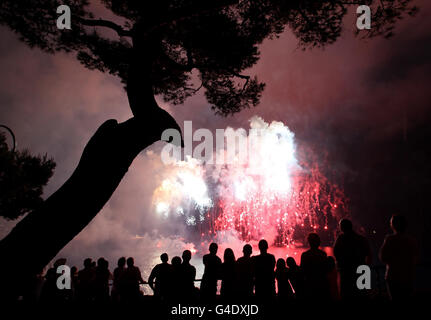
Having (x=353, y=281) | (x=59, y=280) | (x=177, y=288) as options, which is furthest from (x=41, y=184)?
(x=353, y=281)

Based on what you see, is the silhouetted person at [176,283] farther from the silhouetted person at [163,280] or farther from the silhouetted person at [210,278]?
the silhouetted person at [210,278]

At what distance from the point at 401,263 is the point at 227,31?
745cm

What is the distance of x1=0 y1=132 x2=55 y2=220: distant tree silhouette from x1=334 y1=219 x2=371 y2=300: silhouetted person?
1790cm

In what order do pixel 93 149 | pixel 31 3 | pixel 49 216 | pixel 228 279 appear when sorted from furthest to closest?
pixel 31 3, pixel 228 279, pixel 93 149, pixel 49 216

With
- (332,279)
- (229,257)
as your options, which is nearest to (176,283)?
(229,257)

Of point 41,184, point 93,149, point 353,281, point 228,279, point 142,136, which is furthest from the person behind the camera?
point 41,184

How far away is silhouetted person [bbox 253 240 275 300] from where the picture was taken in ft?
18.6

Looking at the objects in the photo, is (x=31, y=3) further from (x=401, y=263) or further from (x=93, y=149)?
(x=401, y=263)

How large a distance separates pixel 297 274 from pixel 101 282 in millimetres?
5387

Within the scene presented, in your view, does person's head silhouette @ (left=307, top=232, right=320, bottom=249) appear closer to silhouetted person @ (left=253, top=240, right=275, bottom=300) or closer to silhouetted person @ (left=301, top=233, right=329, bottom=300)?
silhouetted person @ (left=301, top=233, right=329, bottom=300)

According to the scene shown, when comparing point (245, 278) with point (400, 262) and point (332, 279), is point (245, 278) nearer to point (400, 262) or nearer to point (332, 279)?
point (332, 279)

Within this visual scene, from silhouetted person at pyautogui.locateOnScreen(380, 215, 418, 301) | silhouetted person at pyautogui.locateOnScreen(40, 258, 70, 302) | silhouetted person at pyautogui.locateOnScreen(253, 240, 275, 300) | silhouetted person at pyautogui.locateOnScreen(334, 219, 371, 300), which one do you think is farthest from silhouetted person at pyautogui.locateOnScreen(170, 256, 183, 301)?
silhouetted person at pyautogui.locateOnScreen(380, 215, 418, 301)

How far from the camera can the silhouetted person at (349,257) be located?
539 centimetres

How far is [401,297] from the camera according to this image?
4.75 metres
